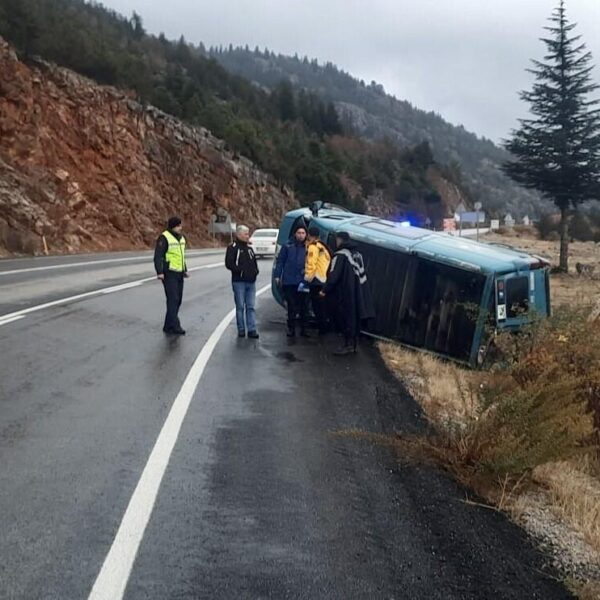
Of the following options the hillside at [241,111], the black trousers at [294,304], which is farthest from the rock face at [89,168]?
the black trousers at [294,304]

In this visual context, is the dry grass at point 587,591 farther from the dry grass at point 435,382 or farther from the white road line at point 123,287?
the white road line at point 123,287

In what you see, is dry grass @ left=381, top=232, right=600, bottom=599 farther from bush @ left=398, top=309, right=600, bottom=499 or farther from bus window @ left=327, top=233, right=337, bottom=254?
bus window @ left=327, top=233, right=337, bottom=254

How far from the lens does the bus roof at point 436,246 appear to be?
1040 cm

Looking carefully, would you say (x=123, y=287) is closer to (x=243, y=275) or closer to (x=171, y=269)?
(x=171, y=269)

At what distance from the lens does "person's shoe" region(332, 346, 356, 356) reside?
34.3ft

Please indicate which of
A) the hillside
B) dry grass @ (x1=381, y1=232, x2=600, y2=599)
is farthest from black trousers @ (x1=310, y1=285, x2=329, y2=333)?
the hillside

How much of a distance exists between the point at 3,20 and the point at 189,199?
1526 centimetres

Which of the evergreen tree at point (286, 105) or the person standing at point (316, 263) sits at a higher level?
the evergreen tree at point (286, 105)

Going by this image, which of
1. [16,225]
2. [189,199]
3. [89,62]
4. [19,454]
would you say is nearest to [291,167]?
[189,199]

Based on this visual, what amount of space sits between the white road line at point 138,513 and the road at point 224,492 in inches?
0.5

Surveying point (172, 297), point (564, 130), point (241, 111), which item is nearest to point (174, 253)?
point (172, 297)

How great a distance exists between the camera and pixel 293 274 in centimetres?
1148

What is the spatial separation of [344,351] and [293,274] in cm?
161

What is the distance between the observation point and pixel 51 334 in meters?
11.1
